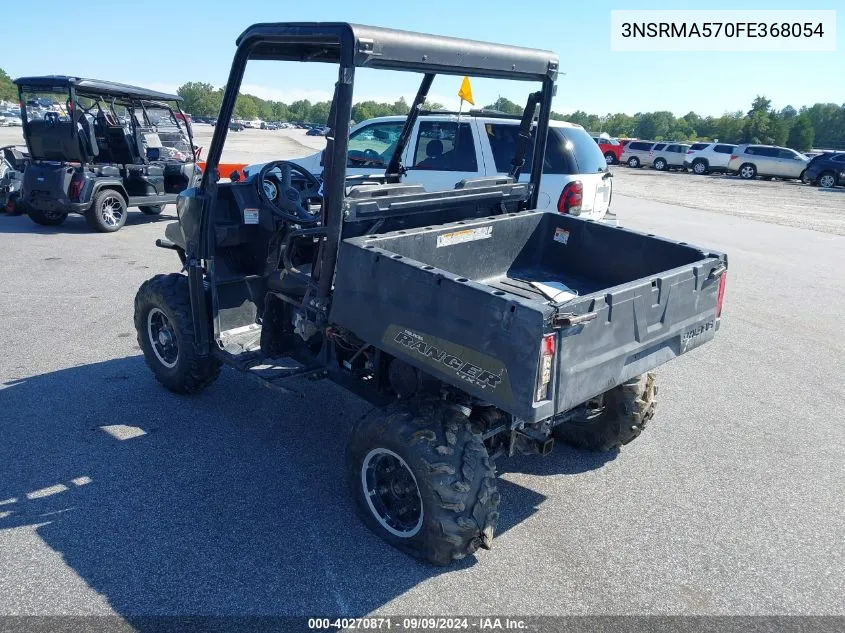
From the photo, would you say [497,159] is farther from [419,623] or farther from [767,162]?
[767,162]

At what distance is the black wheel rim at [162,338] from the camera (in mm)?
4961

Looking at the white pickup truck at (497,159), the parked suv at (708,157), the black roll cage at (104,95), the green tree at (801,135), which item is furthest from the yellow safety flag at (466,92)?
the green tree at (801,135)

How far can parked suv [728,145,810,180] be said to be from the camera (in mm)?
30234

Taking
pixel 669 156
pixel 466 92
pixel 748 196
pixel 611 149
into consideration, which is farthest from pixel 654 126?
pixel 466 92

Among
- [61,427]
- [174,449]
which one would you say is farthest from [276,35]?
[61,427]

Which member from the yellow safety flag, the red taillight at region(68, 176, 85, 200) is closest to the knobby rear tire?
the yellow safety flag

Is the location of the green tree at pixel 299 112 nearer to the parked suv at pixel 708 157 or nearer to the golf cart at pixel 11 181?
the parked suv at pixel 708 157

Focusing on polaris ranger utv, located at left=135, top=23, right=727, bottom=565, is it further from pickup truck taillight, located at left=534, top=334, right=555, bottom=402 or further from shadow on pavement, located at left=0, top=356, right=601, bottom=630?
shadow on pavement, located at left=0, top=356, right=601, bottom=630

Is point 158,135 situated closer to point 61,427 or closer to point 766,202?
point 61,427

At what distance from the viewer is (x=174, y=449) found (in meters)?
4.36

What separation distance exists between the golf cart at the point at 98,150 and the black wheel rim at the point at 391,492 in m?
9.22

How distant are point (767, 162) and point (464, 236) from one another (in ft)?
103

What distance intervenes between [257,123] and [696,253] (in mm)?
91495

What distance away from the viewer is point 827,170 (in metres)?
28.1
